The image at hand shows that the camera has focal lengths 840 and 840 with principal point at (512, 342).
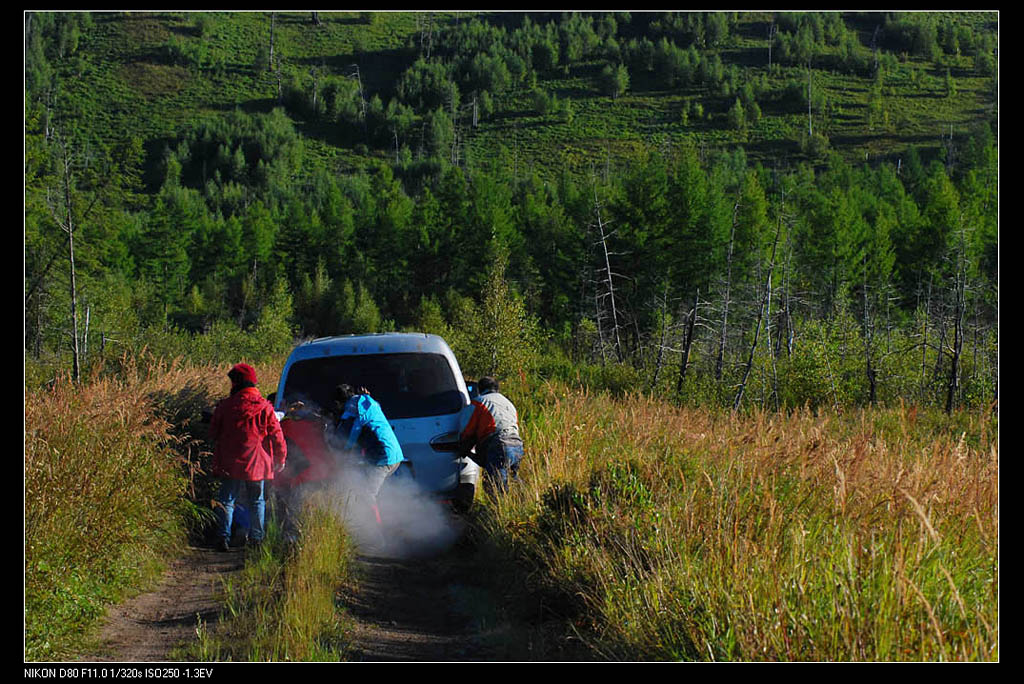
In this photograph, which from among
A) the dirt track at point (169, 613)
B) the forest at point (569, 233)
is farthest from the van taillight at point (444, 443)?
the forest at point (569, 233)

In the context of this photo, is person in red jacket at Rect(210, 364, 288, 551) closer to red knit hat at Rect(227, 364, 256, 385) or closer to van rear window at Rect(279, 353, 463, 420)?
red knit hat at Rect(227, 364, 256, 385)

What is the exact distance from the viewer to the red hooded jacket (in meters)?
7.25

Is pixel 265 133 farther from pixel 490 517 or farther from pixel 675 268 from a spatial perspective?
pixel 490 517

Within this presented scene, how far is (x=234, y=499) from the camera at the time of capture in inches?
295

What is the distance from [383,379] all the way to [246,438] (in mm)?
1521

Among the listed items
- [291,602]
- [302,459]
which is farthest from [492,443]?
[291,602]

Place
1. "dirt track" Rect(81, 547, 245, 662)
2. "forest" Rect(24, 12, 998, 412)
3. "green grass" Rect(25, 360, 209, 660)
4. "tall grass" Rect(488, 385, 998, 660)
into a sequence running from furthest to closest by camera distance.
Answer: "forest" Rect(24, 12, 998, 412) → "green grass" Rect(25, 360, 209, 660) → "dirt track" Rect(81, 547, 245, 662) → "tall grass" Rect(488, 385, 998, 660)

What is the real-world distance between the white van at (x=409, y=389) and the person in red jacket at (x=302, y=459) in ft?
0.80

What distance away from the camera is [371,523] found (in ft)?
24.0

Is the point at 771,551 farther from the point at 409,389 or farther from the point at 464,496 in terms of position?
the point at 409,389

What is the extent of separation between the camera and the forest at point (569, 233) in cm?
2975

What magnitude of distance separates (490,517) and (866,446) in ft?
10.6

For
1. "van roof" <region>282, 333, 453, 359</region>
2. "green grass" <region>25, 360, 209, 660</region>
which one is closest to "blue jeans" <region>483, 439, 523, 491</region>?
"van roof" <region>282, 333, 453, 359</region>

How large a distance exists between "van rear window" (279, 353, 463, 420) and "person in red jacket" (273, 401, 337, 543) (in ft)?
1.08
